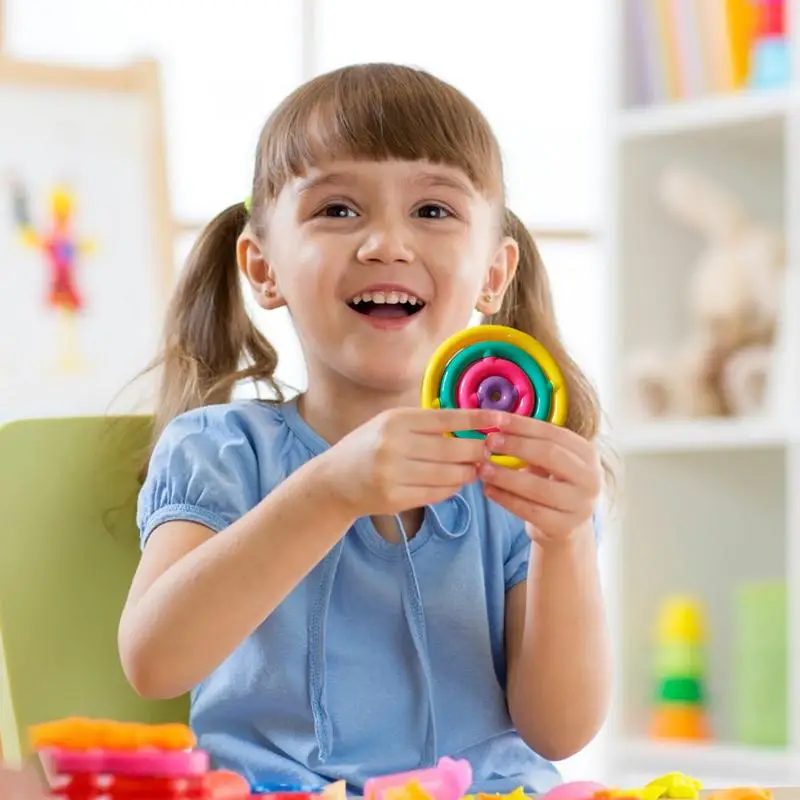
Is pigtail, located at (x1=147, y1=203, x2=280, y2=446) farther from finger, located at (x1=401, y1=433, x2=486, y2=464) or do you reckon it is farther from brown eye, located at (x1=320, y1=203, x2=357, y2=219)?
finger, located at (x1=401, y1=433, x2=486, y2=464)

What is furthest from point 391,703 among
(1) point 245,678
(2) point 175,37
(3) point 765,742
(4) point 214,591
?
(2) point 175,37

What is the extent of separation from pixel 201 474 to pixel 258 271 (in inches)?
8.1

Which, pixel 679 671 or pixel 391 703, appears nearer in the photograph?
pixel 391 703

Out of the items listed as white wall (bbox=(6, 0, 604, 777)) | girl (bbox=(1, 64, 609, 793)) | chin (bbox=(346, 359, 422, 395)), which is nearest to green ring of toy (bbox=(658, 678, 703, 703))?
white wall (bbox=(6, 0, 604, 777))

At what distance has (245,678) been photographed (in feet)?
3.74

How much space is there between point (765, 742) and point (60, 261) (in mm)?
1463

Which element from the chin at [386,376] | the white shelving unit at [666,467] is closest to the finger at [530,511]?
the chin at [386,376]

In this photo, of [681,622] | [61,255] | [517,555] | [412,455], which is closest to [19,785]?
[412,455]

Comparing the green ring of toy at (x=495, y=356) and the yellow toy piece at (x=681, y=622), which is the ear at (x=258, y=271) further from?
the yellow toy piece at (x=681, y=622)

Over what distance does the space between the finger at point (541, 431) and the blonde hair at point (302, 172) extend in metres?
0.27

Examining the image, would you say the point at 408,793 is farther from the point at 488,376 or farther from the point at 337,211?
the point at 337,211

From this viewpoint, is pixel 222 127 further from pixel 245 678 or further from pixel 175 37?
pixel 245 678

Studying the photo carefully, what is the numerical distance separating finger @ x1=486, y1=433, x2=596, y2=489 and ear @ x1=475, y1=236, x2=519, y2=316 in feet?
1.09

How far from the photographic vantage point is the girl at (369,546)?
3.58ft
